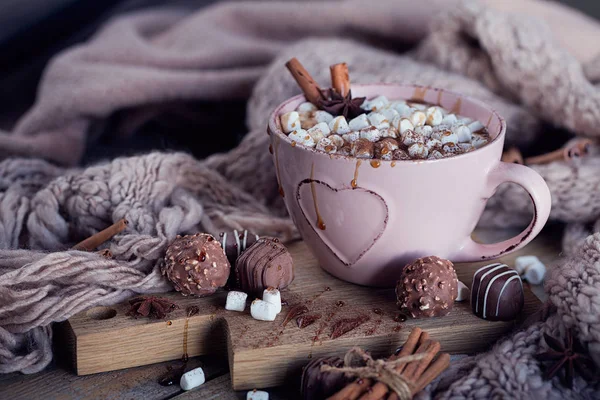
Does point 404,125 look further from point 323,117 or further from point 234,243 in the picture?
point 234,243

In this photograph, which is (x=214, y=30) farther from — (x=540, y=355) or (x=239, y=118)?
(x=540, y=355)

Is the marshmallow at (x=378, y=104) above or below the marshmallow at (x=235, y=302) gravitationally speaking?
above

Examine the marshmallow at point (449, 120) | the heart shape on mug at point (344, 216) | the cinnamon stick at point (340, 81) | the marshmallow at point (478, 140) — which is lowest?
the heart shape on mug at point (344, 216)

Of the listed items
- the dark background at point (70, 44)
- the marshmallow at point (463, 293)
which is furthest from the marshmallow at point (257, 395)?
the dark background at point (70, 44)

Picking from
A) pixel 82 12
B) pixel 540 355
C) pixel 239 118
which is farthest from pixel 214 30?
pixel 540 355

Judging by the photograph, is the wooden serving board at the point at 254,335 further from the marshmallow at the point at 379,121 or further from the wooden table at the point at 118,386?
the marshmallow at the point at 379,121
